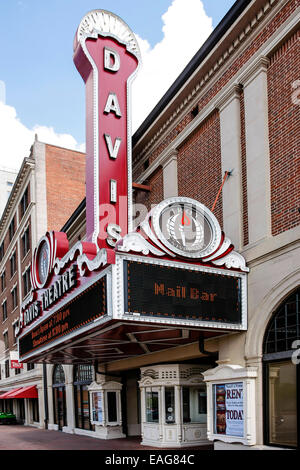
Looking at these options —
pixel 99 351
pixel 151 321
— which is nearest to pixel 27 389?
pixel 99 351

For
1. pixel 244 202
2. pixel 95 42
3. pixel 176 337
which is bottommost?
pixel 176 337

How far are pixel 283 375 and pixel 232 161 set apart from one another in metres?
5.78

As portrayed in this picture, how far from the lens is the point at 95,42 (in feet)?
54.4

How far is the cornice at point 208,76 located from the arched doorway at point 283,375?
7.07 m

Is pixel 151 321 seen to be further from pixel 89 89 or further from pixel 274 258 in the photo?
pixel 89 89

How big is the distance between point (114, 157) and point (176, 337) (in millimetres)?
6183

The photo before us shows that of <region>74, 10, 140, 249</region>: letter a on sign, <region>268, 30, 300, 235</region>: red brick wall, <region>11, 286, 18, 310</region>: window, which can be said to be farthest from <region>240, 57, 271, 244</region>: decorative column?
<region>11, 286, 18, 310</region>: window

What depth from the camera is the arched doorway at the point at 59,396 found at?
91.8ft

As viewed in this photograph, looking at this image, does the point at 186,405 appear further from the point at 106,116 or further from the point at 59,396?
the point at 59,396

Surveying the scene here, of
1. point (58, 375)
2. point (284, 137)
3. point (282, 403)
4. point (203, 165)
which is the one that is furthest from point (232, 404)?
point (58, 375)

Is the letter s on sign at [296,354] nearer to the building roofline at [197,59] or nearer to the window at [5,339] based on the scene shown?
the building roofline at [197,59]

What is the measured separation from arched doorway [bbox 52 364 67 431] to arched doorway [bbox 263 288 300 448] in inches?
723

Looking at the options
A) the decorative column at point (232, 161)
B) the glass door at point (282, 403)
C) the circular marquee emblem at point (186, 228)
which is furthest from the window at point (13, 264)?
the glass door at point (282, 403)
